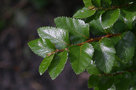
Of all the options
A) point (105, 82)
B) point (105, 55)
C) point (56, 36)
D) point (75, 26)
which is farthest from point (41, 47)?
point (105, 82)

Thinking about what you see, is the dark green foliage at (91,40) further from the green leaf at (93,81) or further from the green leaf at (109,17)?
the green leaf at (93,81)

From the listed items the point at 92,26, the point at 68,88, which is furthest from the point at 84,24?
the point at 68,88

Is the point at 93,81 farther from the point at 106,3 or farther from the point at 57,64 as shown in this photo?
the point at 106,3

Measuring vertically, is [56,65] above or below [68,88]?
above

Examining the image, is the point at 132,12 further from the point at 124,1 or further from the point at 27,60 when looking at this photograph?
the point at 27,60

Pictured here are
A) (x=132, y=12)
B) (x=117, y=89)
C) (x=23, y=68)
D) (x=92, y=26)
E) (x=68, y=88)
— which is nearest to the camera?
(x=132, y=12)

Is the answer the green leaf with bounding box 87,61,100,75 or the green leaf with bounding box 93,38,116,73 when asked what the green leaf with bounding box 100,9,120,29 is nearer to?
the green leaf with bounding box 93,38,116,73
